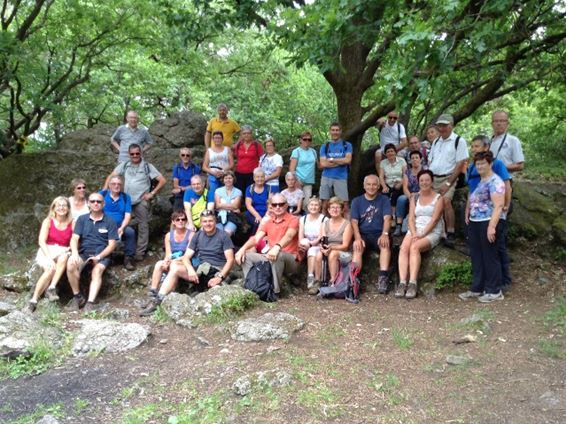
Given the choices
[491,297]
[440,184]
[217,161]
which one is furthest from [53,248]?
[491,297]

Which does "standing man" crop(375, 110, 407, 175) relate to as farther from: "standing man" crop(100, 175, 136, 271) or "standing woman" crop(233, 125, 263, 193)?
"standing man" crop(100, 175, 136, 271)

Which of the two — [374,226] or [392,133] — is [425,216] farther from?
[392,133]

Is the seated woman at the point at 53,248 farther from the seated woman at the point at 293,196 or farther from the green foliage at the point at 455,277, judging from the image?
the green foliage at the point at 455,277

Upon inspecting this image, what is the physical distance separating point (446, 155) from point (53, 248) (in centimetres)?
598

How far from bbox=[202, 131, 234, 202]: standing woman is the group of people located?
2 cm

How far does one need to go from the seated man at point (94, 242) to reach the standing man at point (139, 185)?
98 centimetres

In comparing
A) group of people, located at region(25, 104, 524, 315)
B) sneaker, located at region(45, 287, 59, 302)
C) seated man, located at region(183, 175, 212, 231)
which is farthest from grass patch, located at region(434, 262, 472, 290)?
sneaker, located at region(45, 287, 59, 302)

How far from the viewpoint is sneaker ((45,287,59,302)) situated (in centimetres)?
696

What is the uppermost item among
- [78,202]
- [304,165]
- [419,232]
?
[304,165]

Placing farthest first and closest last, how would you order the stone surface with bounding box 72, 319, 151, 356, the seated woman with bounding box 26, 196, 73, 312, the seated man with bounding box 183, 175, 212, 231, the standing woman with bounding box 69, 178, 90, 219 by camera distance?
the seated man with bounding box 183, 175, 212, 231, the standing woman with bounding box 69, 178, 90, 219, the seated woman with bounding box 26, 196, 73, 312, the stone surface with bounding box 72, 319, 151, 356

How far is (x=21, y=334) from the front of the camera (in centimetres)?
542

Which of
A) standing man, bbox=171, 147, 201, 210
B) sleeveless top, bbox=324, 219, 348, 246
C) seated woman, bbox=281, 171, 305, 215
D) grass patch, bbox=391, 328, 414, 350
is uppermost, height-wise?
standing man, bbox=171, 147, 201, 210

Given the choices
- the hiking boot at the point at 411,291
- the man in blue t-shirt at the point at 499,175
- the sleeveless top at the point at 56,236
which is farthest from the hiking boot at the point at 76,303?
the man in blue t-shirt at the point at 499,175

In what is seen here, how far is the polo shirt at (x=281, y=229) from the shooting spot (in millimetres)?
7418
